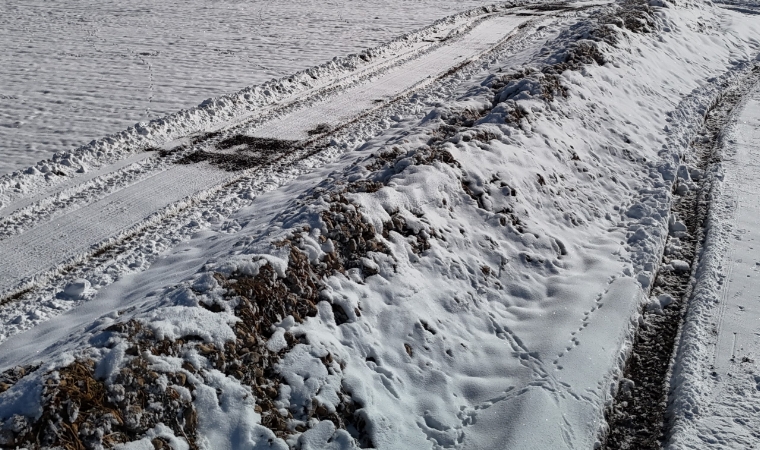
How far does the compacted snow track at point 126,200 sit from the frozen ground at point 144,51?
160 cm

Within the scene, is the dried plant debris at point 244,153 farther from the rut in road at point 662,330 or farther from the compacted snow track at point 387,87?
the rut in road at point 662,330

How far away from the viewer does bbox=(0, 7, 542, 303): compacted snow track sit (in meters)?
6.65

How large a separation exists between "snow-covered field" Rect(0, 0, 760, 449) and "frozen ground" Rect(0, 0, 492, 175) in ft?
4.53

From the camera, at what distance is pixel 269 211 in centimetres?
748

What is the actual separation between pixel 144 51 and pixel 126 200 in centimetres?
909

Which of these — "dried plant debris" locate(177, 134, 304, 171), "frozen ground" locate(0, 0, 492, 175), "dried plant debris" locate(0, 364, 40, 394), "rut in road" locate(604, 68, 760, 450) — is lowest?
"rut in road" locate(604, 68, 760, 450)

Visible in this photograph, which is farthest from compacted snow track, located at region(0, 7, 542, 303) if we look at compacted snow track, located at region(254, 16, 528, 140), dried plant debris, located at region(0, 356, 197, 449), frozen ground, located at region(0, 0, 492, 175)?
dried plant debris, located at region(0, 356, 197, 449)

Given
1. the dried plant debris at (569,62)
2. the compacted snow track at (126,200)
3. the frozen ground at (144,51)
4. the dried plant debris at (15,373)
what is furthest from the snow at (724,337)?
the frozen ground at (144,51)

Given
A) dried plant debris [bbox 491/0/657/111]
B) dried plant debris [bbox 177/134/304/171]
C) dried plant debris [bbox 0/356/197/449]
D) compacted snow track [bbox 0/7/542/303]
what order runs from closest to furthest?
dried plant debris [bbox 0/356/197/449] → compacted snow track [bbox 0/7/542/303] → dried plant debris [bbox 177/134/304/171] → dried plant debris [bbox 491/0/657/111]

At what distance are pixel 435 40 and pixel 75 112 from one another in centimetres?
948

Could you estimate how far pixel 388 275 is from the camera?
5.55 meters

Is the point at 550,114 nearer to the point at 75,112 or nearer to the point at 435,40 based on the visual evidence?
the point at 75,112

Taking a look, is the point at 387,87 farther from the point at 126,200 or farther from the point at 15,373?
the point at 15,373

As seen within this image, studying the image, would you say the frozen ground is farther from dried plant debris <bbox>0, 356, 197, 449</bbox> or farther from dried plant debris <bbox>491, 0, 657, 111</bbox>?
dried plant debris <bbox>0, 356, 197, 449</bbox>
